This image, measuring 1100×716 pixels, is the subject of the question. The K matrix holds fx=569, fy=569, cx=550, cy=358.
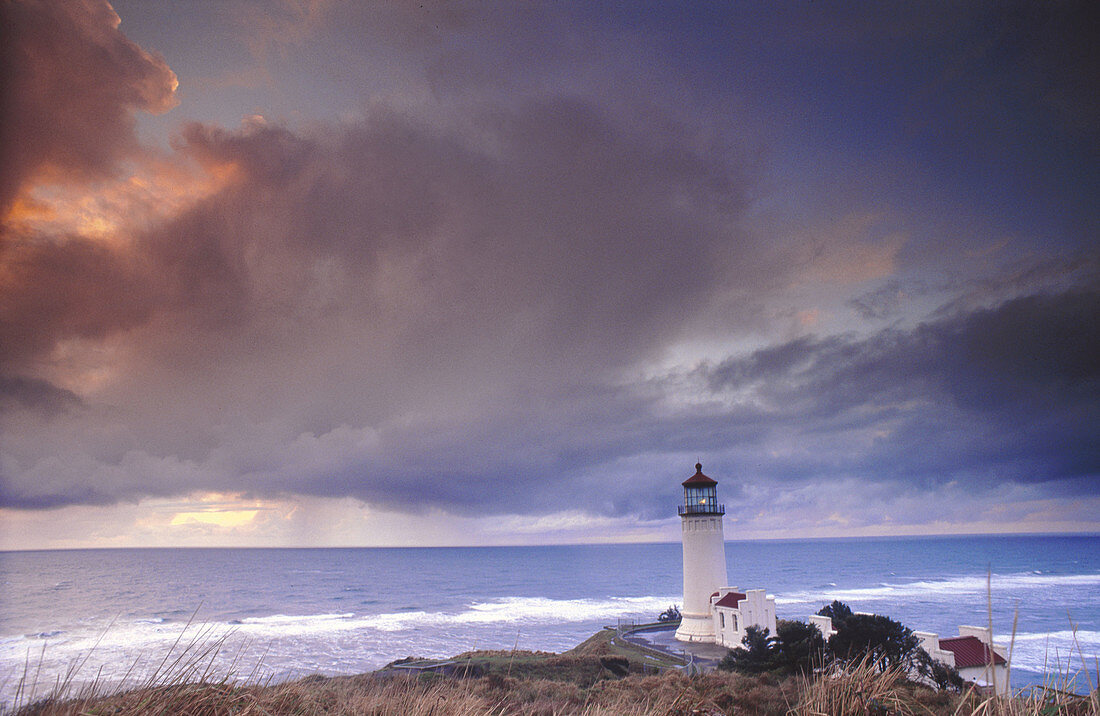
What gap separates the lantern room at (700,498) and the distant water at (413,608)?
1368cm

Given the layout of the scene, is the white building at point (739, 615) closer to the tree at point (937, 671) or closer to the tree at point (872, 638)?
the tree at point (872, 638)

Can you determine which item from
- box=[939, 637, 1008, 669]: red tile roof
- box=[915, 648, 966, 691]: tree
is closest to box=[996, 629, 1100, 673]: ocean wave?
box=[939, 637, 1008, 669]: red tile roof

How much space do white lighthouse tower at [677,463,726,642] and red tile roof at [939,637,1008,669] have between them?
33.3 ft

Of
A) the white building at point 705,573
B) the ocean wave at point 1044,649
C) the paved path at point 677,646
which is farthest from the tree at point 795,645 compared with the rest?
the ocean wave at point 1044,649

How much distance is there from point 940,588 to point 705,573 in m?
65.3

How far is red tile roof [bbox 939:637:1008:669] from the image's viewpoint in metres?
18.5

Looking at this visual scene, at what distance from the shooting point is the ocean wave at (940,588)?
6444 centimetres

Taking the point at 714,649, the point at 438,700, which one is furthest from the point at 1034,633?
the point at 438,700

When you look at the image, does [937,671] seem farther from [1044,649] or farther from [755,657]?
[1044,649]

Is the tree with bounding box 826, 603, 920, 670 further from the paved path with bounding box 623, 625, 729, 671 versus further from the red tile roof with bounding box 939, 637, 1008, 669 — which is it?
the paved path with bounding box 623, 625, 729, 671

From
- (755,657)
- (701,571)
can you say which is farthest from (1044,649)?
(755,657)

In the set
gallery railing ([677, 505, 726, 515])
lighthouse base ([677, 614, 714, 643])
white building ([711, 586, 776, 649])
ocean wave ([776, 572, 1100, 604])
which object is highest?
gallery railing ([677, 505, 726, 515])

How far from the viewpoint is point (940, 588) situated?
73.9 m

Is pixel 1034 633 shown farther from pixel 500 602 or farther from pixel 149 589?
pixel 149 589
